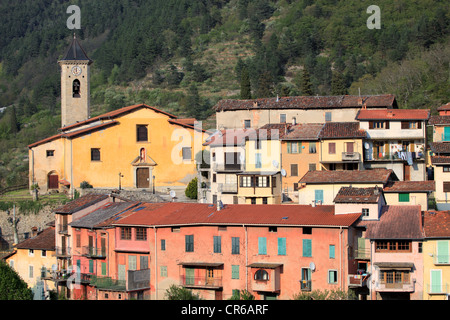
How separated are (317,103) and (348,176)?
48.9ft

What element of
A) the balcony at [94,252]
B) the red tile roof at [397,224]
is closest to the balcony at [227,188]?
the balcony at [94,252]

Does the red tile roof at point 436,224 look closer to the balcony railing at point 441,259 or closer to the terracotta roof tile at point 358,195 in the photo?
the balcony railing at point 441,259

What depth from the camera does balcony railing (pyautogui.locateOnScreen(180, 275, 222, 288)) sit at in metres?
45.7

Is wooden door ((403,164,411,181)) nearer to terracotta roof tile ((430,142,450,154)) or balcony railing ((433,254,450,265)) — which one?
terracotta roof tile ((430,142,450,154))

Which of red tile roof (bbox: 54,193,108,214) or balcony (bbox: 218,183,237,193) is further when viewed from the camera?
balcony (bbox: 218,183,237,193)

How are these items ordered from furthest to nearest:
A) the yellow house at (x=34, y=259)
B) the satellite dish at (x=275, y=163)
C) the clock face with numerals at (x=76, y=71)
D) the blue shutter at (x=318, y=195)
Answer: the clock face with numerals at (x=76, y=71)
the satellite dish at (x=275, y=163)
the yellow house at (x=34, y=259)
the blue shutter at (x=318, y=195)

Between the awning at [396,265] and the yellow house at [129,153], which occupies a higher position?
the yellow house at [129,153]

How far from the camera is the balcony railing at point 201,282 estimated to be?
150 feet

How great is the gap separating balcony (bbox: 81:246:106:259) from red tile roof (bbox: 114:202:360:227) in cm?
202

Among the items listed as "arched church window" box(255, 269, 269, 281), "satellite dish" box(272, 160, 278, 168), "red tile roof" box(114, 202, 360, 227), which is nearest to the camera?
"arched church window" box(255, 269, 269, 281)

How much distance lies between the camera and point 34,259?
56000 millimetres

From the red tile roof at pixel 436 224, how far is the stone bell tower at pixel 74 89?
38.9m

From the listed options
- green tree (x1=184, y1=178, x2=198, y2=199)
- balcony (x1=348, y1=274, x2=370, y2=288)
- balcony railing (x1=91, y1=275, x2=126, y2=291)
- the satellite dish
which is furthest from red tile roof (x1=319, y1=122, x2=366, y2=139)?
balcony railing (x1=91, y1=275, x2=126, y2=291)
